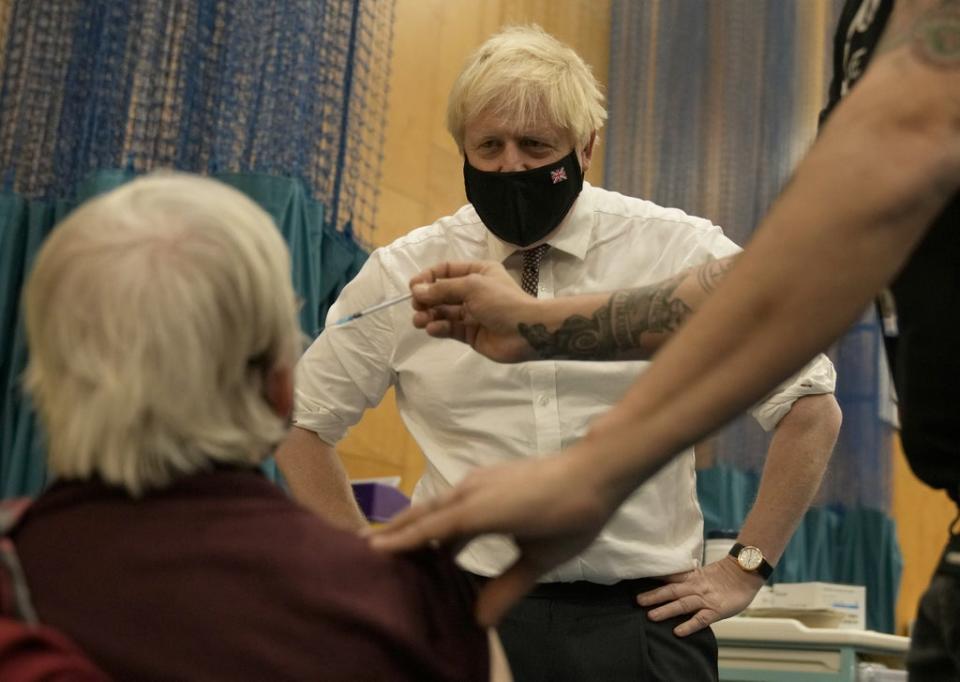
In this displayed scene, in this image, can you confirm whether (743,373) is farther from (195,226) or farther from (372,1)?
(372,1)

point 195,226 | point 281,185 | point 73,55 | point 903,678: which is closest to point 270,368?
point 195,226

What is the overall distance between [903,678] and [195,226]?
230cm

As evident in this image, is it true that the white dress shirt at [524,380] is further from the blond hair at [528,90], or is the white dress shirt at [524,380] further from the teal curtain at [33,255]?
the teal curtain at [33,255]

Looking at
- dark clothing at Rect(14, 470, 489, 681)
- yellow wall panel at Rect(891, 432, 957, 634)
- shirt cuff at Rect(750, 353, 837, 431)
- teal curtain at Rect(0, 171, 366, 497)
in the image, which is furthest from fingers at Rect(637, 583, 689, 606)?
yellow wall panel at Rect(891, 432, 957, 634)

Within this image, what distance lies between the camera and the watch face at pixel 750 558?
6.54 ft

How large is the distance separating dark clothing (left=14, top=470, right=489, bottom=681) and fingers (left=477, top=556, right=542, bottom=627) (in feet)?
0.16

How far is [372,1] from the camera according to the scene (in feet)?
10.2

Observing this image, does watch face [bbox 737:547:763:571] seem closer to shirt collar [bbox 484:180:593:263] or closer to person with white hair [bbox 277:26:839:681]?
person with white hair [bbox 277:26:839:681]

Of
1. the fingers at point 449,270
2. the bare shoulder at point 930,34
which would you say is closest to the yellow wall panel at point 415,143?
the fingers at point 449,270

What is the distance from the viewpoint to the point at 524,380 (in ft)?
6.31

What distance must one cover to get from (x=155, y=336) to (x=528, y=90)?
1165mm

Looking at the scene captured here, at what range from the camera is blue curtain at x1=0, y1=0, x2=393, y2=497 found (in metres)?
2.55

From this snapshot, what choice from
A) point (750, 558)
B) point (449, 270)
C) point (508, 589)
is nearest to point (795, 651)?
point (750, 558)

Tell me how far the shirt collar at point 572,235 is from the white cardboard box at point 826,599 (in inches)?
57.7
